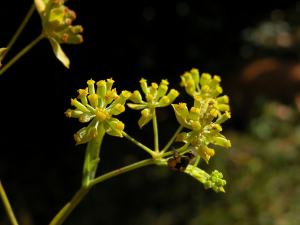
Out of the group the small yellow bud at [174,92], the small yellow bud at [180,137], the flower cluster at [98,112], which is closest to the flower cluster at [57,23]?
the flower cluster at [98,112]

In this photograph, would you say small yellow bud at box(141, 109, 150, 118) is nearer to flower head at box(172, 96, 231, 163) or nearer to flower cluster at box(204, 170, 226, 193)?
flower head at box(172, 96, 231, 163)

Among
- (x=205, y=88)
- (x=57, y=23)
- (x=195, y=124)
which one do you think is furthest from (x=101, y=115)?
(x=205, y=88)

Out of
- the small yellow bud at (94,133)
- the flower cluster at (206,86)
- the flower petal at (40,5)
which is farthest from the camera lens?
the flower cluster at (206,86)

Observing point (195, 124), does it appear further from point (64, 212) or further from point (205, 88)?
point (64, 212)

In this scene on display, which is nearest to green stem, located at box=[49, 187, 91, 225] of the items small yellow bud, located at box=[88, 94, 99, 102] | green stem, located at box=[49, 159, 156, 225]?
green stem, located at box=[49, 159, 156, 225]

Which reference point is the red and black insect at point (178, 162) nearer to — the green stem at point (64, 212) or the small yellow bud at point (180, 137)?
the small yellow bud at point (180, 137)
